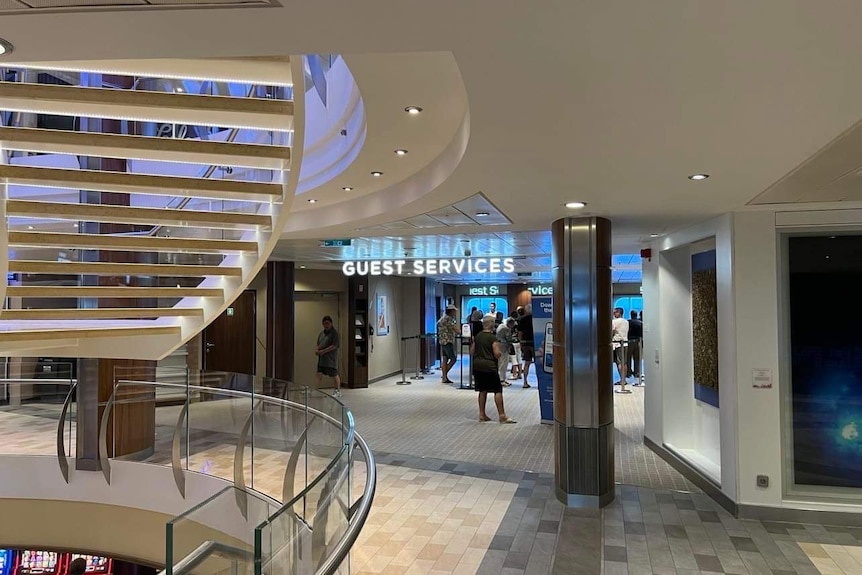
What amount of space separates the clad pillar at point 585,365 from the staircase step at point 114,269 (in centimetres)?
308

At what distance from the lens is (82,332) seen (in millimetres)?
5461

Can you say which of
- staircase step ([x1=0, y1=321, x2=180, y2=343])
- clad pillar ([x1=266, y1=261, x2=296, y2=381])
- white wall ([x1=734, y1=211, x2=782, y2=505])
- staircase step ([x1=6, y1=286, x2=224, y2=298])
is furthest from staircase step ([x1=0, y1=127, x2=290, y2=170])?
clad pillar ([x1=266, y1=261, x2=296, y2=381])

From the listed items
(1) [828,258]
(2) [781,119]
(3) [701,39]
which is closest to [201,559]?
(3) [701,39]

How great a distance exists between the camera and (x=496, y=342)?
8828 millimetres

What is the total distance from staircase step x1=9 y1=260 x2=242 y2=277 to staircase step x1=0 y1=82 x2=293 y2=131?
5.48 ft

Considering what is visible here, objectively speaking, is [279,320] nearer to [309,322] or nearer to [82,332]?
[309,322]

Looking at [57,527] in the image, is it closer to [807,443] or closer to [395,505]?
[395,505]

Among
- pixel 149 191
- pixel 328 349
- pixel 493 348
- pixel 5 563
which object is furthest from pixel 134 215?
pixel 5 563

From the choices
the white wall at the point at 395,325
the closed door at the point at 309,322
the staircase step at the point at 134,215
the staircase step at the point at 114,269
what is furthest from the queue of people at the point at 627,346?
the staircase step at the point at 134,215

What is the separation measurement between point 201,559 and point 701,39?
243 centimetres

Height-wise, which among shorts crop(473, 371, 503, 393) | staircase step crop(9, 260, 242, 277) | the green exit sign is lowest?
shorts crop(473, 371, 503, 393)

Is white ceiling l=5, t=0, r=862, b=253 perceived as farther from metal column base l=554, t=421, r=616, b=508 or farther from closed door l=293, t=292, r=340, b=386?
closed door l=293, t=292, r=340, b=386

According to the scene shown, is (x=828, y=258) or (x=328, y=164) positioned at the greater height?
(x=328, y=164)

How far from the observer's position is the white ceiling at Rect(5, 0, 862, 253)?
167 cm
